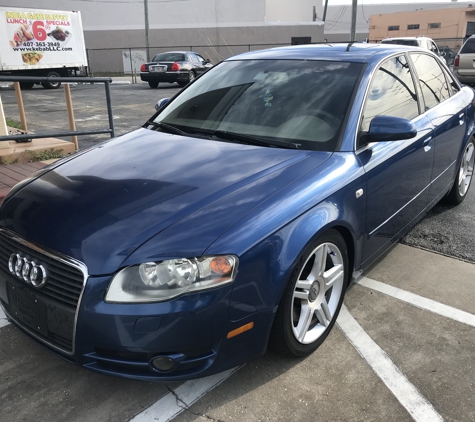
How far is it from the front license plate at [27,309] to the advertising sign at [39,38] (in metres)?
17.8

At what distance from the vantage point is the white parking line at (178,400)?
226 cm

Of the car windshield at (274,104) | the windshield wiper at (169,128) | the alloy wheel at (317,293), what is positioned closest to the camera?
the alloy wheel at (317,293)

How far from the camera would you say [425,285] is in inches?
139

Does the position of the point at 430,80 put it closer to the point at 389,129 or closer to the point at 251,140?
the point at 389,129

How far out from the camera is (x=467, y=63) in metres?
15.1

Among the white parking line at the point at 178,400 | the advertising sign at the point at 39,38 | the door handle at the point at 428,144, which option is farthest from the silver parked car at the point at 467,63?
the white parking line at the point at 178,400

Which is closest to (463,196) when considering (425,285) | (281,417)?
(425,285)

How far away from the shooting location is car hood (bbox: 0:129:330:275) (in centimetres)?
218

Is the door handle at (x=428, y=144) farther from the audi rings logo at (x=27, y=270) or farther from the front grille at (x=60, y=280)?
the audi rings logo at (x=27, y=270)

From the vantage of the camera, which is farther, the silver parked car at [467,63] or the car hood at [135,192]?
the silver parked car at [467,63]

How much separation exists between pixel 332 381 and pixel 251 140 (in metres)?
1.53

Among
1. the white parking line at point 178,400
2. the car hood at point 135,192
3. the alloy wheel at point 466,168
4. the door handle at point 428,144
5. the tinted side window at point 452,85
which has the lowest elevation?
the white parking line at point 178,400

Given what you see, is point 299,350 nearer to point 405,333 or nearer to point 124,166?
point 405,333

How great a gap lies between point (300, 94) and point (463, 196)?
2.97 m
